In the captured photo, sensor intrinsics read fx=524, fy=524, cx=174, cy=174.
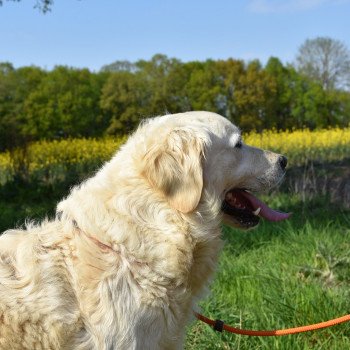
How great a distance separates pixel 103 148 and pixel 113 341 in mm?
14799

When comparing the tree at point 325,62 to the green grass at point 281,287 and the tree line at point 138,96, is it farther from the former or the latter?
the green grass at point 281,287

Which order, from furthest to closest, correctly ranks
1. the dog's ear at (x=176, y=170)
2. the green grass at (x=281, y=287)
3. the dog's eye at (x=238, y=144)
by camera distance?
the green grass at (x=281, y=287), the dog's eye at (x=238, y=144), the dog's ear at (x=176, y=170)

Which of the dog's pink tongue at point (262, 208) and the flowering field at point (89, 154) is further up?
the dog's pink tongue at point (262, 208)

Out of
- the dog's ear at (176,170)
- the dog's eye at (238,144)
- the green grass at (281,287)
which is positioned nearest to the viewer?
the dog's ear at (176,170)

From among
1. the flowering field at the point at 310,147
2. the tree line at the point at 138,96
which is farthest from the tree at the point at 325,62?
the flowering field at the point at 310,147

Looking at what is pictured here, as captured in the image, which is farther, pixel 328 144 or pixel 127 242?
pixel 328 144

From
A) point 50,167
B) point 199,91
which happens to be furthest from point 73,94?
point 50,167

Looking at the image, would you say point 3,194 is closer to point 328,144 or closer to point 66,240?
point 328,144

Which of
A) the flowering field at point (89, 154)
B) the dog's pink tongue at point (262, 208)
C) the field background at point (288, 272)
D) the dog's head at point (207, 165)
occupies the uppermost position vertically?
the dog's head at point (207, 165)

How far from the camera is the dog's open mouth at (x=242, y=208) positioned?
10.6ft

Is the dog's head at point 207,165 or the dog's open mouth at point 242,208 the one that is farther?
the dog's open mouth at point 242,208

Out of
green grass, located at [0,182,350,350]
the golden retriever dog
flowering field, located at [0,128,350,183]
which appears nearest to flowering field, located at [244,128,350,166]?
flowering field, located at [0,128,350,183]

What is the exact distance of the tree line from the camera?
1097 inches

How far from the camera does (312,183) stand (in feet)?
32.4
